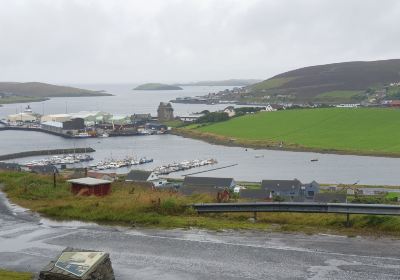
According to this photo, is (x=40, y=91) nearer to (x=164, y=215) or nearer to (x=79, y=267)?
(x=164, y=215)

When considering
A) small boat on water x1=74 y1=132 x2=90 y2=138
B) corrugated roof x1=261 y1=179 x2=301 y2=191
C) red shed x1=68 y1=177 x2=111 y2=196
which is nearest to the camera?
red shed x1=68 y1=177 x2=111 y2=196

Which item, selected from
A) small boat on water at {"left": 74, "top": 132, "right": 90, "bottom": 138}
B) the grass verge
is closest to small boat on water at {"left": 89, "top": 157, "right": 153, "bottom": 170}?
the grass verge

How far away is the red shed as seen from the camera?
35.3ft

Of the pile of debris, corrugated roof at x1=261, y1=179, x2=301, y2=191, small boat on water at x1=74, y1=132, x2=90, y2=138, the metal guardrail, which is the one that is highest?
the metal guardrail

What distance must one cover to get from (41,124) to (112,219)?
67.9 meters

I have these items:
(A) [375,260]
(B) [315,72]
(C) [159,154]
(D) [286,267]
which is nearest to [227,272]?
(D) [286,267]

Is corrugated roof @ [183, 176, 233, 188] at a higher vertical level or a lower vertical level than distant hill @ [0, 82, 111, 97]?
lower

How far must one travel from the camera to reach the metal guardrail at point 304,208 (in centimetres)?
739

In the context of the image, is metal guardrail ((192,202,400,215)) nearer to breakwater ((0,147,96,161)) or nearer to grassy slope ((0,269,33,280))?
grassy slope ((0,269,33,280))

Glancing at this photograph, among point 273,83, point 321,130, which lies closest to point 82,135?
point 321,130

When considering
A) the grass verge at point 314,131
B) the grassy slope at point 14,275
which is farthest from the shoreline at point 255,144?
the grassy slope at point 14,275

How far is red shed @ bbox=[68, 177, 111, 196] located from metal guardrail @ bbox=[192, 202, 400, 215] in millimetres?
2815

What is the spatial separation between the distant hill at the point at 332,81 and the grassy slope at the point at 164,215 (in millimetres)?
91116

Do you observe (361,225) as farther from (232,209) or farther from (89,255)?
(89,255)
